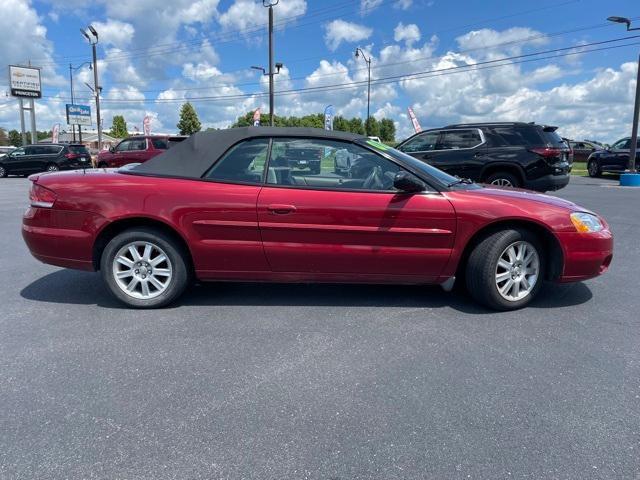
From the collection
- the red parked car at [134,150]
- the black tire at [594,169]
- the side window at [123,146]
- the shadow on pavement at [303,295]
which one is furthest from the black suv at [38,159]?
the black tire at [594,169]

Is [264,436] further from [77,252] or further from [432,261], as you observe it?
[77,252]

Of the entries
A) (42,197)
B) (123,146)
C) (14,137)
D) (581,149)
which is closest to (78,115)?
→ (123,146)

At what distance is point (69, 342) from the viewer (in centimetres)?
343

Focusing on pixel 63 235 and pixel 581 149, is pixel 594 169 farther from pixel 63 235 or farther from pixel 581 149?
pixel 63 235

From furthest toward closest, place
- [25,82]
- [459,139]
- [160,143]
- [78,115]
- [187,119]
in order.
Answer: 1. [187,119]
2. [78,115]
3. [25,82]
4. [160,143]
5. [459,139]

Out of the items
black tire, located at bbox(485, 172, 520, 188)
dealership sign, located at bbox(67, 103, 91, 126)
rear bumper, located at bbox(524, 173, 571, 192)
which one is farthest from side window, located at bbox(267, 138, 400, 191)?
dealership sign, located at bbox(67, 103, 91, 126)

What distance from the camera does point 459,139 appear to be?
1026 cm

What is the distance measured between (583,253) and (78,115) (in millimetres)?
52007

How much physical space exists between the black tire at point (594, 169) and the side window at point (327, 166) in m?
21.0

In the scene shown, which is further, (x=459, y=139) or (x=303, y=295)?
(x=459, y=139)

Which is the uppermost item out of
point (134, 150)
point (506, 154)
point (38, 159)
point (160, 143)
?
point (160, 143)

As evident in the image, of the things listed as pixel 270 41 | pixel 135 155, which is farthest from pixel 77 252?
pixel 270 41

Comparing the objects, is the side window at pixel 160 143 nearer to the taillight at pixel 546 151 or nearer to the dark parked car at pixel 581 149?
the taillight at pixel 546 151

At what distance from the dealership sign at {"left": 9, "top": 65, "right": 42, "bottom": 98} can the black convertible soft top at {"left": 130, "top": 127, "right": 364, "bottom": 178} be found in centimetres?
4548
